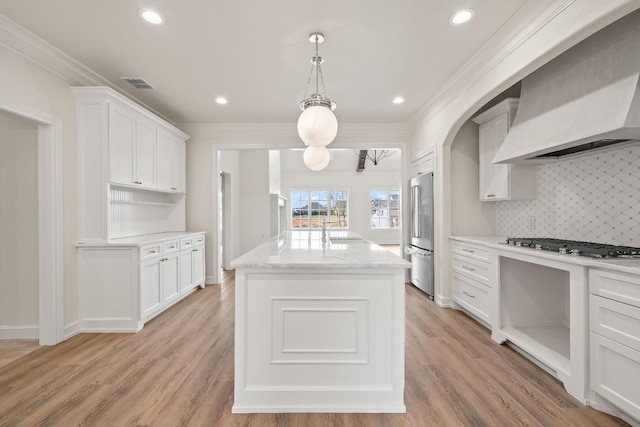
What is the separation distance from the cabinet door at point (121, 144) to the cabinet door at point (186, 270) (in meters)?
1.21

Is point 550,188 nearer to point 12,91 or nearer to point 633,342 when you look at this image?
point 633,342

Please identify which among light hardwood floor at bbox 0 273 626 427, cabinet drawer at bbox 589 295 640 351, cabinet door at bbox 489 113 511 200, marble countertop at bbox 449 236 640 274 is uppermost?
cabinet door at bbox 489 113 511 200

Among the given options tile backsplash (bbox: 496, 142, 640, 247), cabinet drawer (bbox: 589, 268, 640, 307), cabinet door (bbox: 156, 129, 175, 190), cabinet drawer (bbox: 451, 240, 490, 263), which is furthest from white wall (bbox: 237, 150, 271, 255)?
cabinet drawer (bbox: 589, 268, 640, 307)

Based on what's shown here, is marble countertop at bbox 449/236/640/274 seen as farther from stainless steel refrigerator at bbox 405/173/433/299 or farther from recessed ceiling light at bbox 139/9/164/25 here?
recessed ceiling light at bbox 139/9/164/25

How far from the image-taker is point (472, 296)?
136 inches

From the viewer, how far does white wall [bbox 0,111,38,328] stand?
2.92m

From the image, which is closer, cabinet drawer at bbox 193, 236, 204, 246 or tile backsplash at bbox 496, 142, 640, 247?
tile backsplash at bbox 496, 142, 640, 247

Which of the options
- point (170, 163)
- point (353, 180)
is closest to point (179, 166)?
point (170, 163)

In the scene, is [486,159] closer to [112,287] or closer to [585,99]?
[585,99]

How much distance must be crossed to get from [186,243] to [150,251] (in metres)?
0.93

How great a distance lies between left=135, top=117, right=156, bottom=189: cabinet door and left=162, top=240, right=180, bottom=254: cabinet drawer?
78 cm

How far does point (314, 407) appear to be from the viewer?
1865 millimetres

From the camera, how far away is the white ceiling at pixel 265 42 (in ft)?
7.32

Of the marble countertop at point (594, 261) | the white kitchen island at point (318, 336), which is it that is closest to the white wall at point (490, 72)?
the marble countertop at point (594, 261)
